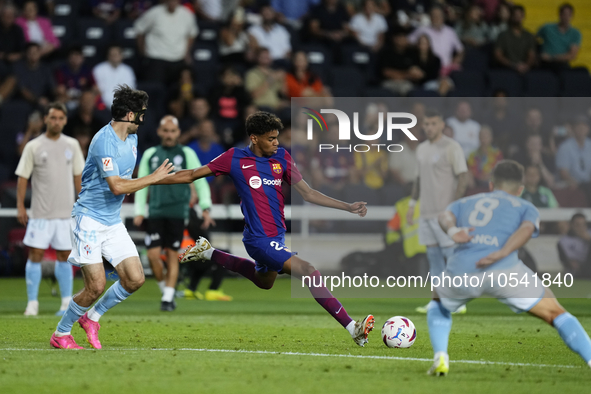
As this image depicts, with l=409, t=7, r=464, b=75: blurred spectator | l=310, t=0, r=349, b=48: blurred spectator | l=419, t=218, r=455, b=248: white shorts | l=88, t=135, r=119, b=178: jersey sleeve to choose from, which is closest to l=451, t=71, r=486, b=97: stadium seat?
l=409, t=7, r=464, b=75: blurred spectator

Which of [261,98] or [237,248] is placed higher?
[261,98]

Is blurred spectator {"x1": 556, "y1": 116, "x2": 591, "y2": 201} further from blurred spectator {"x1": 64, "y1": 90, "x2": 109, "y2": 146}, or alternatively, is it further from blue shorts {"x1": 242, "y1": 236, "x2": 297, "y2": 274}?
blurred spectator {"x1": 64, "y1": 90, "x2": 109, "y2": 146}

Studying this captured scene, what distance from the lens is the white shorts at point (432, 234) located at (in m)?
10.9

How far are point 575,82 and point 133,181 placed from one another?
12.9 metres

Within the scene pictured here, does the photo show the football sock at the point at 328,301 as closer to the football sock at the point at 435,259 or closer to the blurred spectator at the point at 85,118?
the football sock at the point at 435,259

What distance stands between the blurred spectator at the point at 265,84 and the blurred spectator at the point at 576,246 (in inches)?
240

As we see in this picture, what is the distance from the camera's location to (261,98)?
16391mm

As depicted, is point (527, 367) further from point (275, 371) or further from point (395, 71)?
point (395, 71)

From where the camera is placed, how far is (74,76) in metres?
15.8

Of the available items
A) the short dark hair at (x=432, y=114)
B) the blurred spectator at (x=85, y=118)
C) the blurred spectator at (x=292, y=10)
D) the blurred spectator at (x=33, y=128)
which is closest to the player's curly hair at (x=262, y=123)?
the short dark hair at (x=432, y=114)

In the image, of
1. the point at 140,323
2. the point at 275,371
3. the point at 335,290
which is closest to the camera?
the point at 275,371

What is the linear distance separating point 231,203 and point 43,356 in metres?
Answer: 7.91

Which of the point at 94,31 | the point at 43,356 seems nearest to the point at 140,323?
the point at 43,356

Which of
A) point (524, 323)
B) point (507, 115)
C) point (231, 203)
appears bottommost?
point (524, 323)
